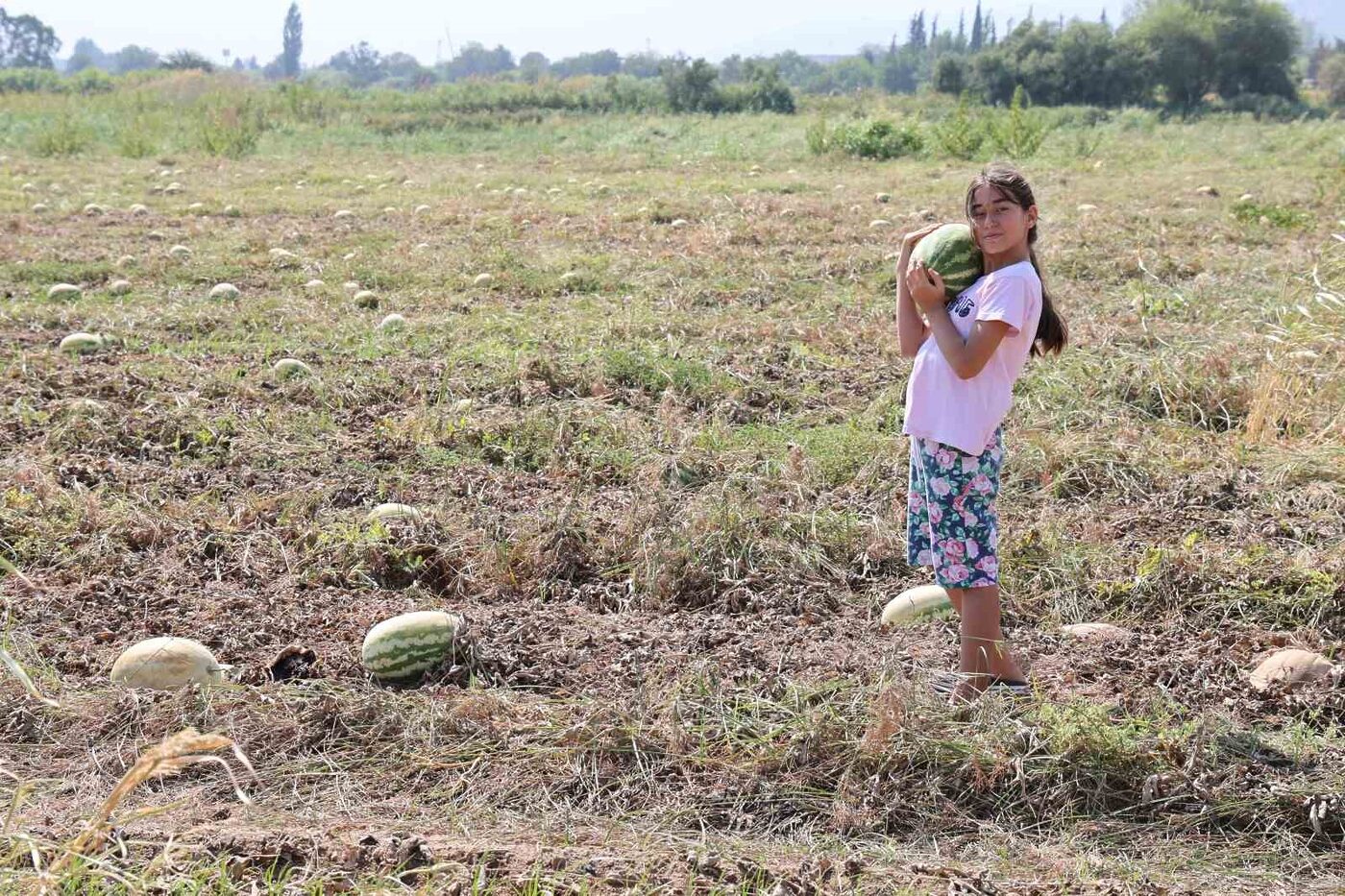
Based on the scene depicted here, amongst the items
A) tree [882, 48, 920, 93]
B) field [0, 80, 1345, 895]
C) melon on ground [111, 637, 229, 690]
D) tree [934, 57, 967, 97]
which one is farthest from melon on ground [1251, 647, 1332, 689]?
tree [882, 48, 920, 93]

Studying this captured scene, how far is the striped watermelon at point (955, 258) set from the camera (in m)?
2.98

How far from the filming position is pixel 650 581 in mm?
3641

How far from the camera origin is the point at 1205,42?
45.4 metres

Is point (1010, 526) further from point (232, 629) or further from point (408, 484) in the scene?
point (232, 629)

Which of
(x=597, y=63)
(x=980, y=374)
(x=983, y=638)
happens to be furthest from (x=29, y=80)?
(x=597, y=63)

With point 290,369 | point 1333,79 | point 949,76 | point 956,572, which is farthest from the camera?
point 1333,79

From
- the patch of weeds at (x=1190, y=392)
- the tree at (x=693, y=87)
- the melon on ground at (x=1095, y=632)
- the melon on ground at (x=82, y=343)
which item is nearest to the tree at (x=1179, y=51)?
the tree at (x=693, y=87)

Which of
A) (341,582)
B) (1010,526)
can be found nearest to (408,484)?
(341,582)

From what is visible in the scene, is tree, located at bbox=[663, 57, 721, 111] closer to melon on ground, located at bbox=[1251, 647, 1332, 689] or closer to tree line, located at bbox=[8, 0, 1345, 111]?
tree line, located at bbox=[8, 0, 1345, 111]

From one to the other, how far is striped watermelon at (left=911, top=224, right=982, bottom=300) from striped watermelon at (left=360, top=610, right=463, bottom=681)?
5.38 feet

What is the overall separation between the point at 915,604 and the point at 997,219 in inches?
46.4

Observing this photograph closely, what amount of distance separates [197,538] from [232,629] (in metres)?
0.71

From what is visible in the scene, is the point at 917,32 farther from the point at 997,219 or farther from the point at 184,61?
the point at 997,219

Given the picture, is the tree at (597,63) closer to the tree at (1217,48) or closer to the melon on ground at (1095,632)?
the tree at (1217,48)
